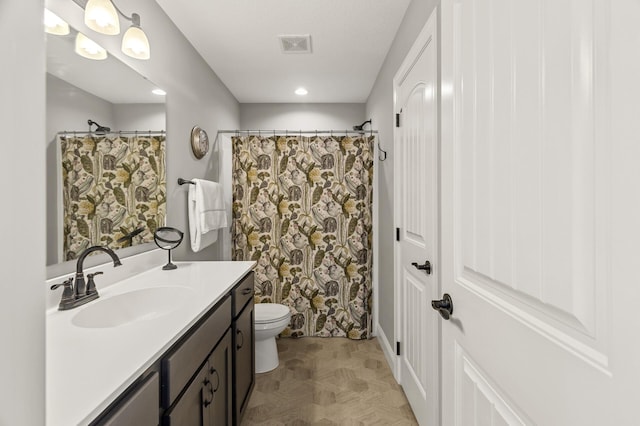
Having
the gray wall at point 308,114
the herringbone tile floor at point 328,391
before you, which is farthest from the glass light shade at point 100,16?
the gray wall at point 308,114

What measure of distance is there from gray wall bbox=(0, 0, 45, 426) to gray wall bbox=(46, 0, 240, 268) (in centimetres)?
133

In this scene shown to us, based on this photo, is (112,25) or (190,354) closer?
(190,354)

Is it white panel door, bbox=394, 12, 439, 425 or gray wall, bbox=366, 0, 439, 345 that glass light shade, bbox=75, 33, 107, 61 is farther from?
gray wall, bbox=366, 0, 439, 345

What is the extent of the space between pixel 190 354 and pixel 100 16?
4.60 feet

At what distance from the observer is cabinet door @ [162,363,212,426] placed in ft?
3.22

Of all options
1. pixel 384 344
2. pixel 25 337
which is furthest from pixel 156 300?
pixel 384 344

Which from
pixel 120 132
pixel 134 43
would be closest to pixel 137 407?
pixel 120 132

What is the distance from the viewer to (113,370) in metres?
0.76

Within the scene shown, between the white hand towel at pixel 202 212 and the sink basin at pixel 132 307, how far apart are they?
86 cm

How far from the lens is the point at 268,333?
2.35m

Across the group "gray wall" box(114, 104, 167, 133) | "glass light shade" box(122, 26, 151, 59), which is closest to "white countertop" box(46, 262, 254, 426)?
"gray wall" box(114, 104, 167, 133)

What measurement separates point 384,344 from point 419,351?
96 centimetres

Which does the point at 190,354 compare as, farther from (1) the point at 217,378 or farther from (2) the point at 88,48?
(2) the point at 88,48

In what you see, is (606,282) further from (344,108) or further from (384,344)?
(344,108)
